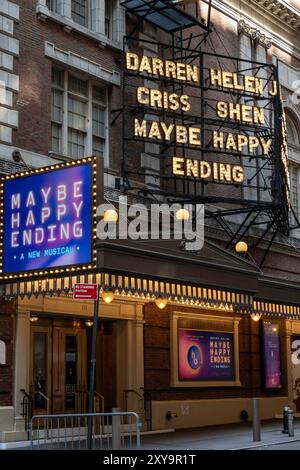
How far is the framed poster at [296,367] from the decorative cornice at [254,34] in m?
12.1

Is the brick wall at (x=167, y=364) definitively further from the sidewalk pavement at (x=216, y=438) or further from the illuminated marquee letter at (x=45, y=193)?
the illuminated marquee letter at (x=45, y=193)

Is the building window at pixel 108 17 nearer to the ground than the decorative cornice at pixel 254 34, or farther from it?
nearer to the ground

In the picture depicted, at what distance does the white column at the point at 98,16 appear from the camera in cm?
2486

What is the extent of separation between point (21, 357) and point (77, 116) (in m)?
7.64

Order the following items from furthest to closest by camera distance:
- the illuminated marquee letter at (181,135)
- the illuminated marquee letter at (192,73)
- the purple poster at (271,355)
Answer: the purple poster at (271,355), the illuminated marquee letter at (192,73), the illuminated marquee letter at (181,135)

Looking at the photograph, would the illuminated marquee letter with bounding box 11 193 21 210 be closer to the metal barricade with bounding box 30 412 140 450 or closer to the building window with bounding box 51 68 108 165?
the building window with bounding box 51 68 108 165

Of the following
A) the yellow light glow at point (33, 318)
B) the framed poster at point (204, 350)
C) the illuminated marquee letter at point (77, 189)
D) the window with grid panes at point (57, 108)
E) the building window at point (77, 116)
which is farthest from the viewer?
the framed poster at point (204, 350)

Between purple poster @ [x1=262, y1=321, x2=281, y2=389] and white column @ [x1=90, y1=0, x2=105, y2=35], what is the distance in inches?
505

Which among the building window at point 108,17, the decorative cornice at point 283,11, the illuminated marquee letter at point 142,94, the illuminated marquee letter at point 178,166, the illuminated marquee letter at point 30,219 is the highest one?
the decorative cornice at point 283,11

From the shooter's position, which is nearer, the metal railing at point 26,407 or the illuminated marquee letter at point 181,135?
the metal railing at point 26,407

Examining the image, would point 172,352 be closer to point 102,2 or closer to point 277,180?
point 277,180

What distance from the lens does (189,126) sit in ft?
86.9

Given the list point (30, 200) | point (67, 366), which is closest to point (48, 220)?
point (30, 200)

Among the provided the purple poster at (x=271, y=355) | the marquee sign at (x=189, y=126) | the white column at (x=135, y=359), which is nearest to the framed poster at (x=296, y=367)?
the purple poster at (x=271, y=355)
